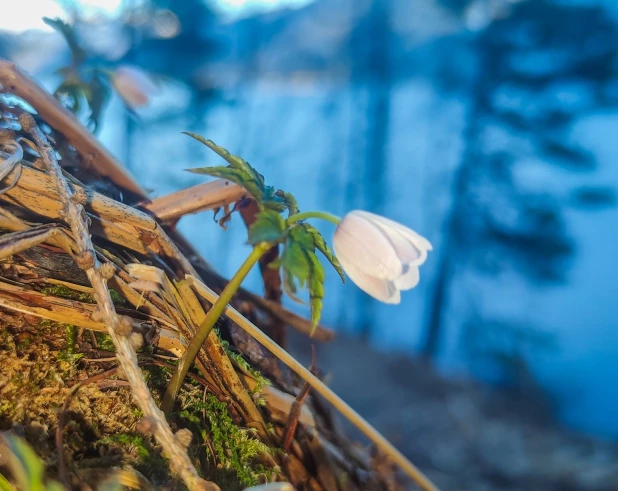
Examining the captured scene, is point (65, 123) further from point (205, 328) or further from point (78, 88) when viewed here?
point (205, 328)

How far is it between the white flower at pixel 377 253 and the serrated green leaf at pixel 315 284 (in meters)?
0.03

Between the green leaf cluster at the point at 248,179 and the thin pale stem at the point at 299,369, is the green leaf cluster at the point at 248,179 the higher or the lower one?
the higher one

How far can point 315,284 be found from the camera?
237 mm

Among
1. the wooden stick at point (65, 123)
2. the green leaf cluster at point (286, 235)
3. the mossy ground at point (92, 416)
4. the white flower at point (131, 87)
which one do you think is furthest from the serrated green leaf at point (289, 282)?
the white flower at point (131, 87)

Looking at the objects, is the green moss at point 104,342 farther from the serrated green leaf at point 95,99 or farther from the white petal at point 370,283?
the serrated green leaf at point 95,99

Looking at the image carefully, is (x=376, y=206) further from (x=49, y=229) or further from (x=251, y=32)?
(x=49, y=229)

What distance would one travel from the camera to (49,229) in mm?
259

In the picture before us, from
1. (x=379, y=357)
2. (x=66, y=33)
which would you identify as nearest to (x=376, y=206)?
(x=379, y=357)

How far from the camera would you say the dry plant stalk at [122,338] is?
8.6 inches

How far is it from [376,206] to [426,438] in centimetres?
111

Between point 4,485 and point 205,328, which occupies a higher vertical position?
point 205,328

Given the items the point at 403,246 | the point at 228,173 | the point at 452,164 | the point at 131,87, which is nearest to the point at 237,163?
the point at 228,173

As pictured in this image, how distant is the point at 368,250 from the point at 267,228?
7 centimetres

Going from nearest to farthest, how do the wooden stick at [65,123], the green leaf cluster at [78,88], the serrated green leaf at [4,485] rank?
1. the serrated green leaf at [4,485]
2. the wooden stick at [65,123]
3. the green leaf cluster at [78,88]
